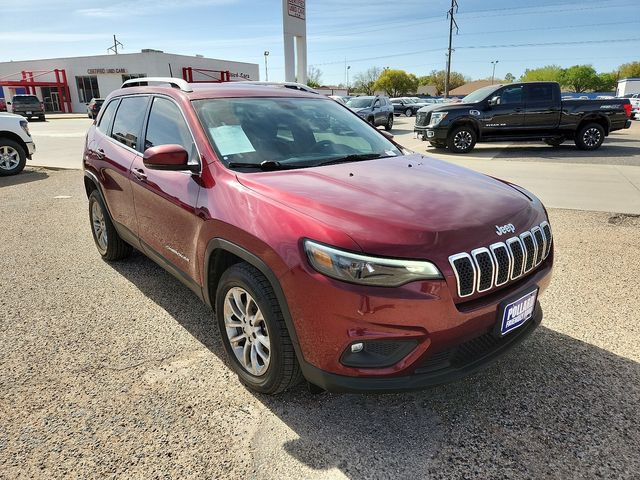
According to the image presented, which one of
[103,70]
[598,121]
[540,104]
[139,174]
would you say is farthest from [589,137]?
[103,70]

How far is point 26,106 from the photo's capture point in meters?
32.7

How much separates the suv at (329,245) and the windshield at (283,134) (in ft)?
0.05

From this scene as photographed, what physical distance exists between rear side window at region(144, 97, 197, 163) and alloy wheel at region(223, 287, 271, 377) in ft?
3.22

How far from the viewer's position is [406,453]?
2.20m

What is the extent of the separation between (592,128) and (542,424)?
44.4 ft

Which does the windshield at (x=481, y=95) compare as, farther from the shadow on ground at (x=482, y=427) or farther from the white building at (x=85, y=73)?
the white building at (x=85, y=73)

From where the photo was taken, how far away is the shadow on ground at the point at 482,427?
2123mm

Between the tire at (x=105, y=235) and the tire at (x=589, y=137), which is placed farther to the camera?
the tire at (x=589, y=137)

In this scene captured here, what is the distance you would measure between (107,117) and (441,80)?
113777mm

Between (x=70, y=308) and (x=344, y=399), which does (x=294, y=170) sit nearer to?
(x=344, y=399)

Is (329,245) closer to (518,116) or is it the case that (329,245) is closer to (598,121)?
(518,116)

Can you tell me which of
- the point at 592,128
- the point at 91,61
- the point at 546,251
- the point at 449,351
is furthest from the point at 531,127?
the point at 91,61

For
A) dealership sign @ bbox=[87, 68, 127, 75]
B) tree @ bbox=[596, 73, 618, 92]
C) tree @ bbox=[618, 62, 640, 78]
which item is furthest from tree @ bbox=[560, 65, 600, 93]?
dealership sign @ bbox=[87, 68, 127, 75]

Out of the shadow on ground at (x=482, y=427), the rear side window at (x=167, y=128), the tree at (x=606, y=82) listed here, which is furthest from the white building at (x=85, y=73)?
the tree at (x=606, y=82)
